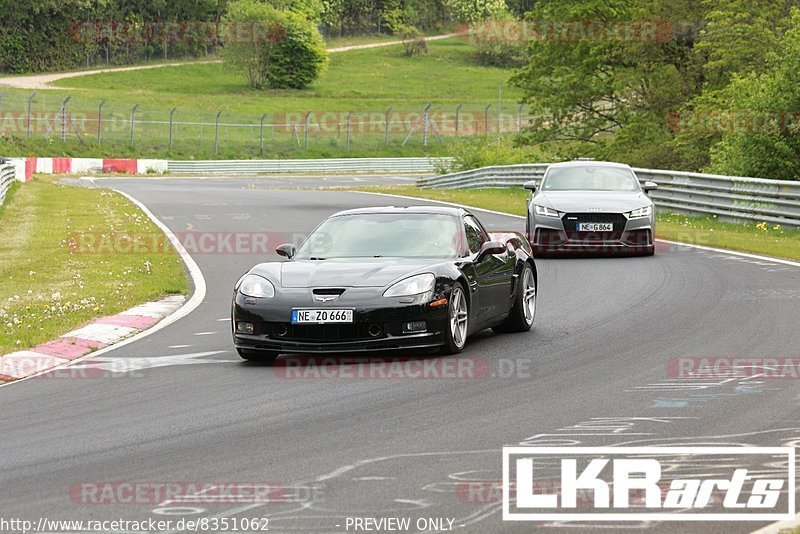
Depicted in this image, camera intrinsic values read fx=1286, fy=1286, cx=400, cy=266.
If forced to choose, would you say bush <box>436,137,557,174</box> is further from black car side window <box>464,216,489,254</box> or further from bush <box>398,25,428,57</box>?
bush <box>398,25,428,57</box>

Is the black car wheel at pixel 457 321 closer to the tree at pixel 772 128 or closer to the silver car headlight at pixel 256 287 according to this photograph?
the silver car headlight at pixel 256 287

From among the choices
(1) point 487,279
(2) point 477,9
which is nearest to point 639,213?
(1) point 487,279

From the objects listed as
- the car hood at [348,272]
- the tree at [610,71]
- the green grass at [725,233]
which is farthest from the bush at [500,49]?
the car hood at [348,272]

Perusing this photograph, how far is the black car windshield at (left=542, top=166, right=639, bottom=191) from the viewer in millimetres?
20875

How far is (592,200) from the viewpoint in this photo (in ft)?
65.5

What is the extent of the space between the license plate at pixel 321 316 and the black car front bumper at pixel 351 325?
0.11 ft

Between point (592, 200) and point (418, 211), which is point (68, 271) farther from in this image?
point (592, 200)

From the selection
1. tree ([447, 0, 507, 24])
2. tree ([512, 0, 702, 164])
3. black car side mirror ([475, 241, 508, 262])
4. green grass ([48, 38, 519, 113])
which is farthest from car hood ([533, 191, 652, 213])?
tree ([447, 0, 507, 24])

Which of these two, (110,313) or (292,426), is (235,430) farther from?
(110,313)

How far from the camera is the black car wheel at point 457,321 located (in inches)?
411

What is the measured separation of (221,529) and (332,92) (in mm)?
106658

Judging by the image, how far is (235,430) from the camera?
7598mm

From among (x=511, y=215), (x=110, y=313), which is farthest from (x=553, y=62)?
(x=110, y=313)

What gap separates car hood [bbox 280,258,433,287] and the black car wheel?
35 centimetres
